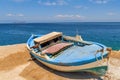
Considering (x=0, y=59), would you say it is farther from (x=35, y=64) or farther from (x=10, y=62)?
(x=35, y=64)

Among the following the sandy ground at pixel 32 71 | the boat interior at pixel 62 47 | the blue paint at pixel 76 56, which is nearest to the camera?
the blue paint at pixel 76 56

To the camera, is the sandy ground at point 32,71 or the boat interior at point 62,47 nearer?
the sandy ground at point 32,71

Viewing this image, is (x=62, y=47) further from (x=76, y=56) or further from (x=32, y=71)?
(x=32, y=71)

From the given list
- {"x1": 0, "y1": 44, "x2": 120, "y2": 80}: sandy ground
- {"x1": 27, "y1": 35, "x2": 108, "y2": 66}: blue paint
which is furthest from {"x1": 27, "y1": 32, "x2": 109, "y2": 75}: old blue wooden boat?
{"x1": 0, "y1": 44, "x2": 120, "y2": 80}: sandy ground

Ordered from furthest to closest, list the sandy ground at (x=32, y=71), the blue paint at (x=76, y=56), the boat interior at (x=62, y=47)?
the boat interior at (x=62, y=47) → the sandy ground at (x=32, y=71) → the blue paint at (x=76, y=56)

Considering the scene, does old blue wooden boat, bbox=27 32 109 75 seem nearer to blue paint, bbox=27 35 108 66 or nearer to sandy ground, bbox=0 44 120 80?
blue paint, bbox=27 35 108 66

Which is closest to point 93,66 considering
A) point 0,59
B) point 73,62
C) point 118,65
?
point 73,62

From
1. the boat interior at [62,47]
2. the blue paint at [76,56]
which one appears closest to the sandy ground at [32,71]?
the blue paint at [76,56]

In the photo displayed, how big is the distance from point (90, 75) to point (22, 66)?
20.0 feet

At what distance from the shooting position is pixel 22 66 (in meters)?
16.8

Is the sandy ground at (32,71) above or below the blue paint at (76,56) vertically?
below

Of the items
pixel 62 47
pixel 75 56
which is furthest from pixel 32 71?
pixel 75 56

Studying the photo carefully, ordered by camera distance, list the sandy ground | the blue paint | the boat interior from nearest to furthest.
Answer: the blue paint
the sandy ground
the boat interior

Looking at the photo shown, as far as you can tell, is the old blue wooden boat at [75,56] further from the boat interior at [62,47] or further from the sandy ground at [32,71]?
the sandy ground at [32,71]
